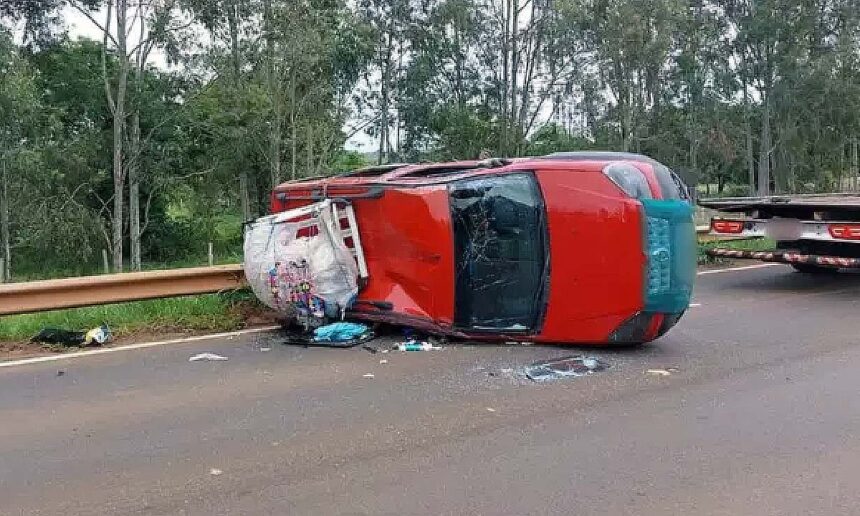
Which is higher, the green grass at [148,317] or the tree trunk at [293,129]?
the tree trunk at [293,129]

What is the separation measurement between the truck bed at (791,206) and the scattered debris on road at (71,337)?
7912mm

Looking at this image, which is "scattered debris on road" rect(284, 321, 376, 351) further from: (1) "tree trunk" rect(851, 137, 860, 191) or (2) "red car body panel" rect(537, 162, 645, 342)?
(1) "tree trunk" rect(851, 137, 860, 191)

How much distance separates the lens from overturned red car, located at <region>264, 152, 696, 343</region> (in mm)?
5984

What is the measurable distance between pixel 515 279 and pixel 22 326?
4.37 meters

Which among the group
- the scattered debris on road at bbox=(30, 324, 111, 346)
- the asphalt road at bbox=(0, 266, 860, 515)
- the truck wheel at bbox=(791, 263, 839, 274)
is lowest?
the asphalt road at bbox=(0, 266, 860, 515)

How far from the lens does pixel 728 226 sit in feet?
34.8

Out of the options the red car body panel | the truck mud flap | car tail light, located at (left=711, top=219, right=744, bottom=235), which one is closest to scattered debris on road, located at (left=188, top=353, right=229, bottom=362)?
the red car body panel

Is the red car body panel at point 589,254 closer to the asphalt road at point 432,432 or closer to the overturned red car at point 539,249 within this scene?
the overturned red car at point 539,249

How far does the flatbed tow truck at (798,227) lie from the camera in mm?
9445

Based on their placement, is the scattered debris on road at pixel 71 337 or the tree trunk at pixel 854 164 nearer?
the scattered debris on road at pixel 71 337

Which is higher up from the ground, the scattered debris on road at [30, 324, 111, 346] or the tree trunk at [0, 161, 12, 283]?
the tree trunk at [0, 161, 12, 283]

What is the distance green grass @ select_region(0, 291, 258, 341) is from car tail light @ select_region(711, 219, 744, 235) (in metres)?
6.60

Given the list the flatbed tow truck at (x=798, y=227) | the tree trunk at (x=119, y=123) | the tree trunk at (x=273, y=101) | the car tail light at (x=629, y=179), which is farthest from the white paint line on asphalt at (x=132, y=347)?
the tree trunk at (x=119, y=123)

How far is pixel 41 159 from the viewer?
79.3 ft
